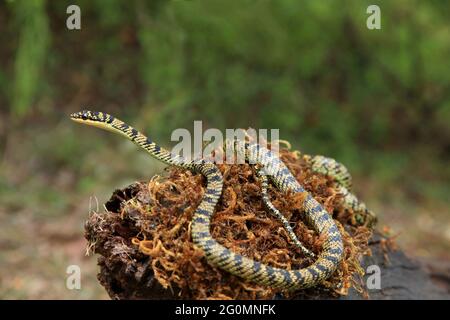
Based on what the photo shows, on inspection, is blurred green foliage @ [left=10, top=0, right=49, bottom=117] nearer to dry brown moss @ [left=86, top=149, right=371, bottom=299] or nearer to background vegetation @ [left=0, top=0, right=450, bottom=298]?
background vegetation @ [left=0, top=0, right=450, bottom=298]

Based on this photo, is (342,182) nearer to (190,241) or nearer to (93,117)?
(190,241)

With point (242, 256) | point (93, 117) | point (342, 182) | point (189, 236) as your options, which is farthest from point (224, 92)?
point (242, 256)

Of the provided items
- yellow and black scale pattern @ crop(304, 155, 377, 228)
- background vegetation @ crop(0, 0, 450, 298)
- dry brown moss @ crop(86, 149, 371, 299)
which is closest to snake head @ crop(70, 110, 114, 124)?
dry brown moss @ crop(86, 149, 371, 299)

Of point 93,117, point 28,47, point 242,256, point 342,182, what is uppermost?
A: point 28,47

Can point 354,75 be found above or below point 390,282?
above

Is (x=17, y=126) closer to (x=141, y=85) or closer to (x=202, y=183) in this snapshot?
(x=141, y=85)

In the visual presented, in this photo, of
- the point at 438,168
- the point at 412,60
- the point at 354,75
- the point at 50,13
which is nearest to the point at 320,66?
the point at 354,75
